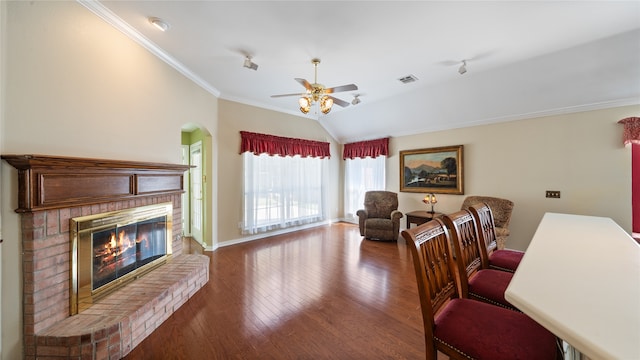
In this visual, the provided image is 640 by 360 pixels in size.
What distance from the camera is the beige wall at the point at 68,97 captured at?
152 centimetres

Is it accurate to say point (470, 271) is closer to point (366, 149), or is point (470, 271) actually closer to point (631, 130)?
point (631, 130)

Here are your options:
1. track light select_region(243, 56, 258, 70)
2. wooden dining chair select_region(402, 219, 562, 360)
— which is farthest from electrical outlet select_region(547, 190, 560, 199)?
track light select_region(243, 56, 258, 70)

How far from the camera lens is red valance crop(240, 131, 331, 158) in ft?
14.5

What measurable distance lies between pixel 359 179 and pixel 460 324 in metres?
4.91

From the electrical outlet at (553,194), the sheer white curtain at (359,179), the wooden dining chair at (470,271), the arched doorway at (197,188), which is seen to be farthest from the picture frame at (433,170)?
the arched doorway at (197,188)

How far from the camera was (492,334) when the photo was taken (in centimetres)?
110

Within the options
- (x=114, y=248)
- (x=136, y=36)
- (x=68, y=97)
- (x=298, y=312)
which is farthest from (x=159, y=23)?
(x=298, y=312)

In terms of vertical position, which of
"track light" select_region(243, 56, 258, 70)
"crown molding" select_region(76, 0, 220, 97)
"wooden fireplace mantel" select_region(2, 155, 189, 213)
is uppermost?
"crown molding" select_region(76, 0, 220, 97)

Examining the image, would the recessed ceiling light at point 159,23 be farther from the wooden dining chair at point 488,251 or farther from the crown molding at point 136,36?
the wooden dining chair at point 488,251

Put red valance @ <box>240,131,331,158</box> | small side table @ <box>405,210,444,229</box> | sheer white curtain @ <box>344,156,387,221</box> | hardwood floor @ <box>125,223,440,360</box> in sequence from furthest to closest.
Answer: sheer white curtain @ <box>344,156,387,221</box> < red valance @ <box>240,131,331,158</box> < small side table @ <box>405,210,444,229</box> < hardwood floor @ <box>125,223,440,360</box>

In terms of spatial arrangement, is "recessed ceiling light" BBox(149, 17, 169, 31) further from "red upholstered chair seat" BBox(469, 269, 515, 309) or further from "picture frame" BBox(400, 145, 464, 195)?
"picture frame" BBox(400, 145, 464, 195)

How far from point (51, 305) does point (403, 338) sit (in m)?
2.65

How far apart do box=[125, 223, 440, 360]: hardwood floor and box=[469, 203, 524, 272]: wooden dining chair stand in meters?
0.81

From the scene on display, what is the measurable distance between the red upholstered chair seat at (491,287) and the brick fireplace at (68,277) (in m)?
2.56
